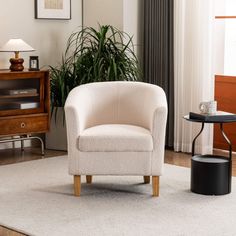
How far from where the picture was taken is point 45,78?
5.65 meters

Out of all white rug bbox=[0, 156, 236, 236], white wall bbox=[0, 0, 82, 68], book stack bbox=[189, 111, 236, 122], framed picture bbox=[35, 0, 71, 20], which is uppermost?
framed picture bbox=[35, 0, 71, 20]

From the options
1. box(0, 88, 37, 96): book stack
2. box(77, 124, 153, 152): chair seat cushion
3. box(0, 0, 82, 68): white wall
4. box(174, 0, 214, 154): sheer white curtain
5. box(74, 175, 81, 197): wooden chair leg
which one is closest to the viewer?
box(77, 124, 153, 152): chair seat cushion

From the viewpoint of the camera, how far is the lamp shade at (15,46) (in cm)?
537

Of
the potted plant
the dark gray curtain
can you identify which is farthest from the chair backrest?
the dark gray curtain

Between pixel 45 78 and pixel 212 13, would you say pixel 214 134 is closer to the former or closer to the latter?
pixel 212 13

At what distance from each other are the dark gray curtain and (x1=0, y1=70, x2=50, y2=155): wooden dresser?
1.13 metres

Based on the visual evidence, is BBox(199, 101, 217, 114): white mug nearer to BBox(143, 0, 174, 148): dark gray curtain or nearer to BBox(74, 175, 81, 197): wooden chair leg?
BBox(74, 175, 81, 197): wooden chair leg

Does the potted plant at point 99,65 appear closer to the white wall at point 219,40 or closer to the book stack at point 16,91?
the book stack at point 16,91

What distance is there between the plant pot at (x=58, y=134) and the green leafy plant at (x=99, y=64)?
14cm

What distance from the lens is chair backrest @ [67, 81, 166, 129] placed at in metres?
4.54

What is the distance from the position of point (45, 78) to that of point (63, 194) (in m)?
1.67

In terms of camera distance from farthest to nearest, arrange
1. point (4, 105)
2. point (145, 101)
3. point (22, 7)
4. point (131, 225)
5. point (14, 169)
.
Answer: point (22, 7) → point (4, 105) → point (14, 169) → point (145, 101) → point (131, 225)

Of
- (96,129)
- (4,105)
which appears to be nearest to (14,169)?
(4,105)

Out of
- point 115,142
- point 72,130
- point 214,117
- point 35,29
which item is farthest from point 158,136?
point 35,29
